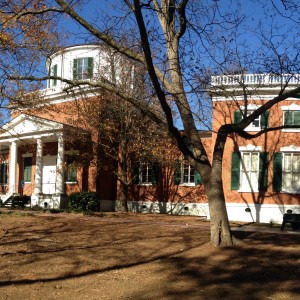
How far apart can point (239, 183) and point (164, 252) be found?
1194 centimetres

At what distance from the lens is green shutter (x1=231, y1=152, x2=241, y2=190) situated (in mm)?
22188

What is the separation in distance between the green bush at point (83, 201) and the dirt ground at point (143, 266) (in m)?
9.43

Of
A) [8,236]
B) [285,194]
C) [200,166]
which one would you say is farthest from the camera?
[285,194]

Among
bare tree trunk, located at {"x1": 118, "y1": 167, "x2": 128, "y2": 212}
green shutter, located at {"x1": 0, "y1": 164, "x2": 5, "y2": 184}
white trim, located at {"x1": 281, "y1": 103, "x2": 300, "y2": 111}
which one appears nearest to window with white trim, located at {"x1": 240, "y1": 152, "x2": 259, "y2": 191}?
white trim, located at {"x1": 281, "y1": 103, "x2": 300, "y2": 111}

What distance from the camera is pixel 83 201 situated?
24.0 metres

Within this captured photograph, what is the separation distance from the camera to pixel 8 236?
44.3 ft

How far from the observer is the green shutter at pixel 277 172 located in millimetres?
21609

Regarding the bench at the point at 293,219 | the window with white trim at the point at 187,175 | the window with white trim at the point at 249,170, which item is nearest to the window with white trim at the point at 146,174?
the window with white trim at the point at 187,175

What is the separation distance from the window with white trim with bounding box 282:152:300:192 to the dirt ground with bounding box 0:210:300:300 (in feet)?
26.0

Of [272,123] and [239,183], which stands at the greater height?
[272,123]

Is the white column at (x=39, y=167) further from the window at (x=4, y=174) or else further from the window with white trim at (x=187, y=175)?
the window with white trim at (x=187, y=175)

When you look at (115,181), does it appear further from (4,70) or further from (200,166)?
(200,166)

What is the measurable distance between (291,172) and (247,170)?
2.03 m

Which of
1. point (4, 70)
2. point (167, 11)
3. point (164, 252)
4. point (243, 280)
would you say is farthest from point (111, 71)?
point (243, 280)
